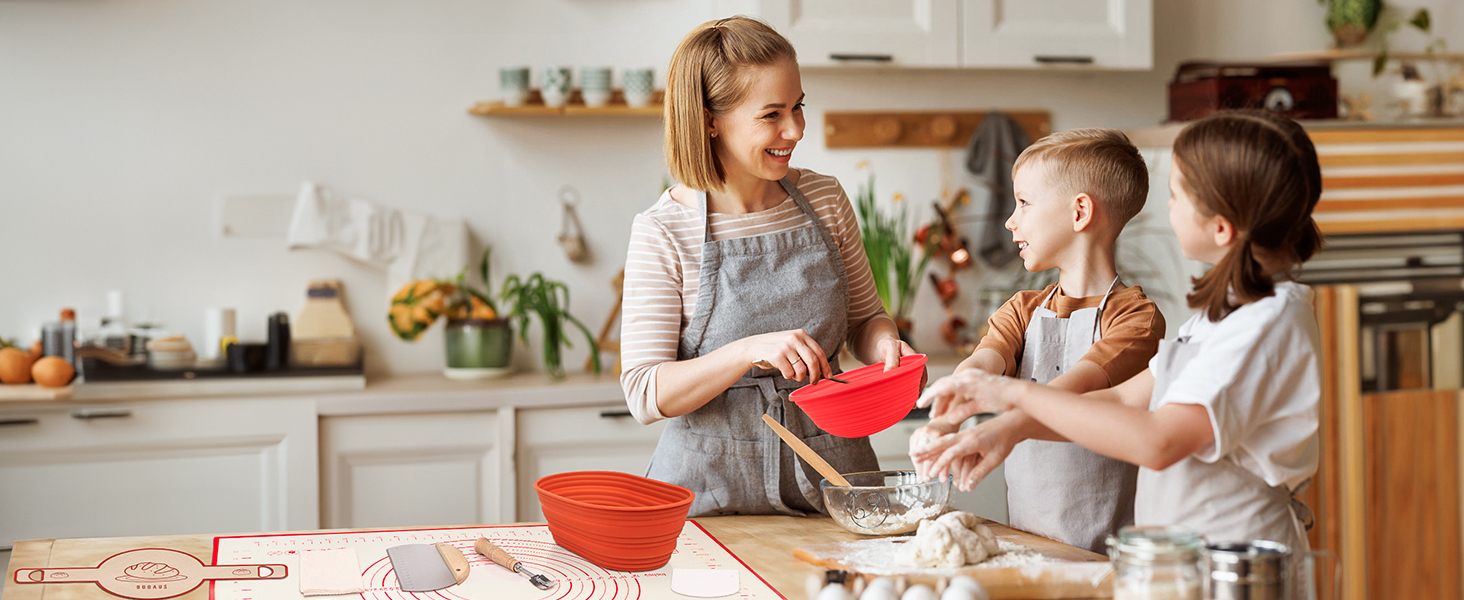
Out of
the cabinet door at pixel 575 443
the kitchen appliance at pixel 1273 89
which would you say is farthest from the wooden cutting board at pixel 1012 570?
the kitchen appliance at pixel 1273 89

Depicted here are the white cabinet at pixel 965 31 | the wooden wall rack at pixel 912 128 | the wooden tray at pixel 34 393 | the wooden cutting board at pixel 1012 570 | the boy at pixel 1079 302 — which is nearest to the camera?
the wooden cutting board at pixel 1012 570

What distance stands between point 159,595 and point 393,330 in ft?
5.81

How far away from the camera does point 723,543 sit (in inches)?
50.8

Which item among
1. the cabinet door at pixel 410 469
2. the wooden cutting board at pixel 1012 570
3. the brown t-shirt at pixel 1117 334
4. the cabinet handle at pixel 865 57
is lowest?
the cabinet door at pixel 410 469

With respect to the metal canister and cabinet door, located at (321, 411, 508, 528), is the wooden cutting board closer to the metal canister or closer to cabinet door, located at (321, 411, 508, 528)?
the metal canister

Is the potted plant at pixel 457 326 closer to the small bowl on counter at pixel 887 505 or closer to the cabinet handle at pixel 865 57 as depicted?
the cabinet handle at pixel 865 57

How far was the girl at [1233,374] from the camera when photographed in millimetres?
933

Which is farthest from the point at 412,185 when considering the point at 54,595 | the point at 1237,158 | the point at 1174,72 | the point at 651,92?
the point at 1237,158

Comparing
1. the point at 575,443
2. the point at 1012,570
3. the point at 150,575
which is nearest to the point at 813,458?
the point at 1012,570

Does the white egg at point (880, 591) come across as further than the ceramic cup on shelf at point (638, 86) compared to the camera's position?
No

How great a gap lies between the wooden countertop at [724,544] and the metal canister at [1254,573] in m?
0.39

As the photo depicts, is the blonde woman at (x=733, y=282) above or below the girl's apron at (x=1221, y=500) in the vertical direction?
above

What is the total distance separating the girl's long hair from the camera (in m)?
0.94

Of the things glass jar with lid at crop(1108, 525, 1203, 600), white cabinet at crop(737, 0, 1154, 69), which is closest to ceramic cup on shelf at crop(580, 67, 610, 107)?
white cabinet at crop(737, 0, 1154, 69)
